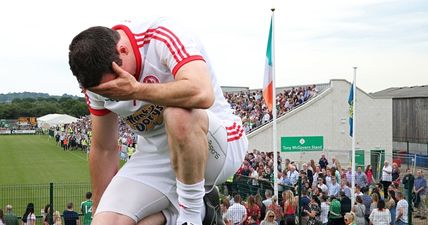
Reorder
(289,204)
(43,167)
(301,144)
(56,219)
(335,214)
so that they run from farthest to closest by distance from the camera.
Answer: (43,167)
(301,144)
(335,214)
(56,219)
(289,204)

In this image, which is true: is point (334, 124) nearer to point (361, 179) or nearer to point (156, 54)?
point (361, 179)

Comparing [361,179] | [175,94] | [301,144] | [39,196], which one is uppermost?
[175,94]

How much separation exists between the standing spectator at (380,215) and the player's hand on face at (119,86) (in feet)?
36.0

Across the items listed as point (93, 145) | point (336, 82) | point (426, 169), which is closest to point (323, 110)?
point (336, 82)

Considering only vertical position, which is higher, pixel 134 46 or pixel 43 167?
pixel 134 46

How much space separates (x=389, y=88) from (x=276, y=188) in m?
41.8

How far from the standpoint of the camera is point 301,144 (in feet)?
96.0

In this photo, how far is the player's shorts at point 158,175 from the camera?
12.8ft

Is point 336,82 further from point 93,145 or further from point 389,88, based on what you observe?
point 93,145

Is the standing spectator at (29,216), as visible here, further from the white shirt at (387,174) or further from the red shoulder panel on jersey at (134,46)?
the red shoulder panel on jersey at (134,46)

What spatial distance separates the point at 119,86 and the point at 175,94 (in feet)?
0.99

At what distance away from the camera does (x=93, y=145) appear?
14.0 ft

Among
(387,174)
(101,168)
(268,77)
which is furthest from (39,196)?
(101,168)

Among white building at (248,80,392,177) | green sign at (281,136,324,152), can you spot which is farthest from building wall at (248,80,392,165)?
green sign at (281,136,324,152)
